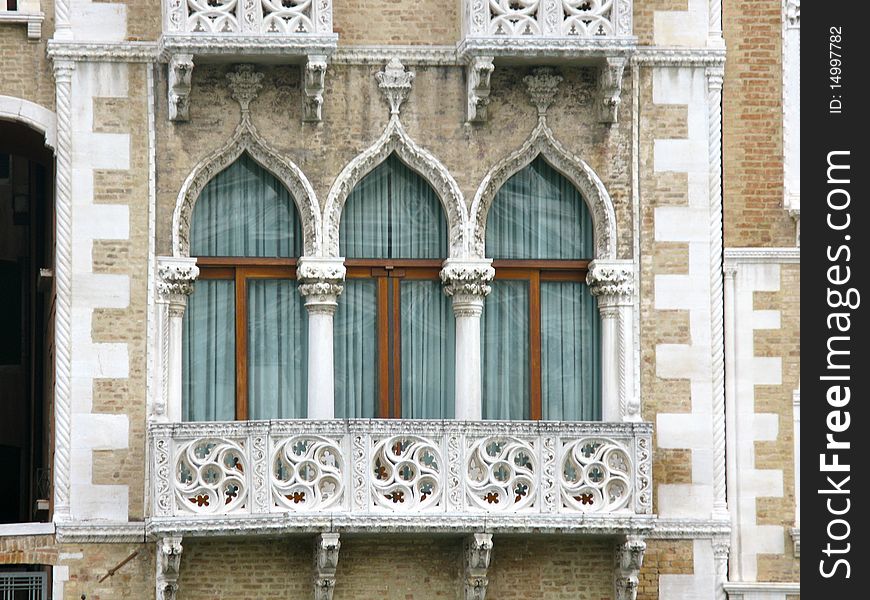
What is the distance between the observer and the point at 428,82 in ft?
87.2

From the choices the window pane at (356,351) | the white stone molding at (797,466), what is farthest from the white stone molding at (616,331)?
the window pane at (356,351)

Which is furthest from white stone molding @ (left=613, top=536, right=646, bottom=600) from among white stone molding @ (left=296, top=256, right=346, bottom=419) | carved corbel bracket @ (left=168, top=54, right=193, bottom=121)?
carved corbel bracket @ (left=168, top=54, right=193, bottom=121)

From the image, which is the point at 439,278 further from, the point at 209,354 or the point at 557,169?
the point at 209,354

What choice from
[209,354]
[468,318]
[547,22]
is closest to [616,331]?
[468,318]

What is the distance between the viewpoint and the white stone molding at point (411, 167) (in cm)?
2634

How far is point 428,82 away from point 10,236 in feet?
27.2

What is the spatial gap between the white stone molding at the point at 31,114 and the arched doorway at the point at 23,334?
4671 millimetres

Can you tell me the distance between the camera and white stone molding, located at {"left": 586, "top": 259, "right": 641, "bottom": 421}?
2638 cm

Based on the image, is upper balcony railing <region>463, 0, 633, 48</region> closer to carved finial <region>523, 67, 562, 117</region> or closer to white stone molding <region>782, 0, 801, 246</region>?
carved finial <region>523, 67, 562, 117</region>

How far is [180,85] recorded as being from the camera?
26.0 metres

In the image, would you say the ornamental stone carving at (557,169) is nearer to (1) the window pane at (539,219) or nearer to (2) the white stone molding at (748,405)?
(1) the window pane at (539,219)

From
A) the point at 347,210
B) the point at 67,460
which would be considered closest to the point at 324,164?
the point at 347,210
